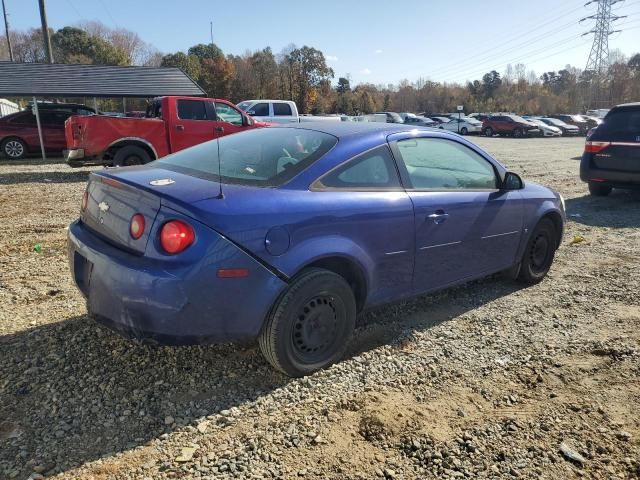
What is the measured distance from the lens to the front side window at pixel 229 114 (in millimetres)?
12102

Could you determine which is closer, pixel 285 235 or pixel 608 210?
pixel 285 235

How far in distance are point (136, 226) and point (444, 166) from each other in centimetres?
245

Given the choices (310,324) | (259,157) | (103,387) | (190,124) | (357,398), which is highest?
(190,124)

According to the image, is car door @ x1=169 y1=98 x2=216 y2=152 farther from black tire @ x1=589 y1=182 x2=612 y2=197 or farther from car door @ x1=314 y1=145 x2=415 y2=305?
car door @ x1=314 y1=145 x2=415 y2=305

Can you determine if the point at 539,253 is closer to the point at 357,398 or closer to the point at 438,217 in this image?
the point at 438,217

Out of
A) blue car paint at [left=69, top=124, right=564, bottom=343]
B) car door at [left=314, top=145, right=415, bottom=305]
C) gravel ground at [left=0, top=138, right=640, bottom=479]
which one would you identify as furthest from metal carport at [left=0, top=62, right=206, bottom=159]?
car door at [left=314, top=145, right=415, bottom=305]

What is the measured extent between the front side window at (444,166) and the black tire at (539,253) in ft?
2.93

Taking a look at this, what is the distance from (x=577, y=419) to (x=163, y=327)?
7.64 ft

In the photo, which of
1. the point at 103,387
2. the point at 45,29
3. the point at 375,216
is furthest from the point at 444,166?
the point at 45,29

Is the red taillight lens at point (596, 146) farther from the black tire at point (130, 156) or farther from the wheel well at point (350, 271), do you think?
the black tire at point (130, 156)

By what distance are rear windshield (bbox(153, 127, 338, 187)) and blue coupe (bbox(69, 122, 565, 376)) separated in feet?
0.05

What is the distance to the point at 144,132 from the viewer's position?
36.2 ft

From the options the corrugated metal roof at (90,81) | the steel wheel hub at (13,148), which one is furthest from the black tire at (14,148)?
the corrugated metal roof at (90,81)

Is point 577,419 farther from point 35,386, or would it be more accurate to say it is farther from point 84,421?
point 35,386
